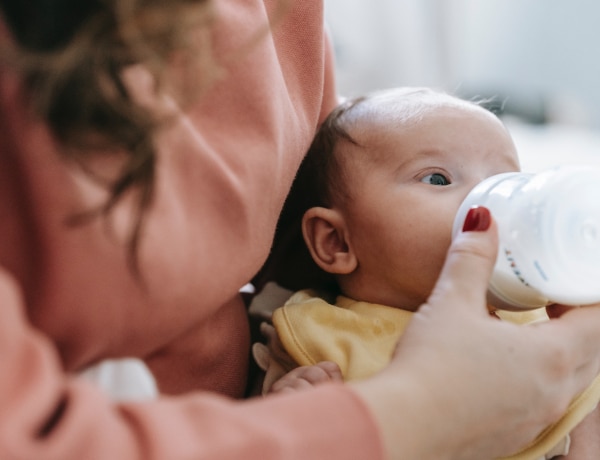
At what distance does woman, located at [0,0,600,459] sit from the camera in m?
0.48

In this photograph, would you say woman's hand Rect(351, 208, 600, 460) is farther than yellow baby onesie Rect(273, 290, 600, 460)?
No

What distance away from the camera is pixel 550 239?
70 centimetres

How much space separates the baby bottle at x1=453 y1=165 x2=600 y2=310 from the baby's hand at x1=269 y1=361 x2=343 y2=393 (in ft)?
0.64

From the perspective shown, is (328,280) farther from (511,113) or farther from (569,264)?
(511,113)

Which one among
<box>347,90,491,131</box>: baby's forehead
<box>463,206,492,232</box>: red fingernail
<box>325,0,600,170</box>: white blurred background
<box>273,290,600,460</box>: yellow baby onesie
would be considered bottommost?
<box>325,0,600,170</box>: white blurred background

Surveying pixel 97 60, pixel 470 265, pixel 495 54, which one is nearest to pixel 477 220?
pixel 470 265

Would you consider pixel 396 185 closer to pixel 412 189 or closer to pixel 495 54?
pixel 412 189

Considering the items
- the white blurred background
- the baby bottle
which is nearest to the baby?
the baby bottle

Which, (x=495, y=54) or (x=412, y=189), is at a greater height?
(x=412, y=189)

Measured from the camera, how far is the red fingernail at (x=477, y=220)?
2.37ft

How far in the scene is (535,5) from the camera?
8.33 feet

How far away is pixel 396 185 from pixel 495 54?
1.86m

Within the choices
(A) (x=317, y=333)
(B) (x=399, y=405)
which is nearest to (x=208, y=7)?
(B) (x=399, y=405)

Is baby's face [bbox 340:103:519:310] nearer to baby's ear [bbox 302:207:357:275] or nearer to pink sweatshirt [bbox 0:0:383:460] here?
baby's ear [bbox 302:207:357:275]
